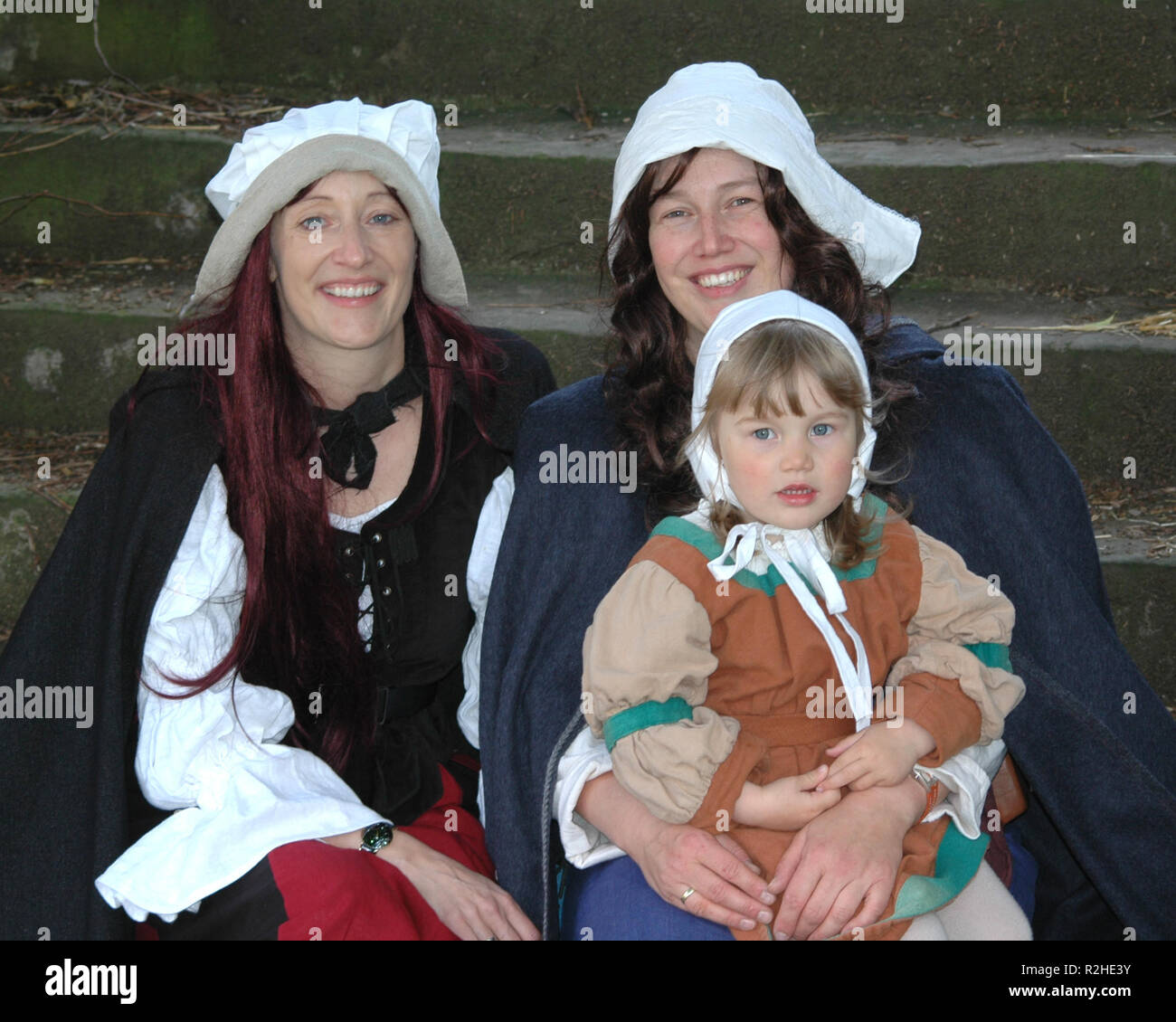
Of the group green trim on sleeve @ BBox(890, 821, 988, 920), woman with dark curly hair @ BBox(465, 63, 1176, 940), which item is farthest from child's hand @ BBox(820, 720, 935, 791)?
woman with dark curly hair @ BBox(465, 63, 1176, 940)

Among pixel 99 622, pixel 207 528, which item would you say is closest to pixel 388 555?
pixel 207 528

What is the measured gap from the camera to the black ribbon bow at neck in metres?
2.37

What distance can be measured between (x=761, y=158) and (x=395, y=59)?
192 centimetres

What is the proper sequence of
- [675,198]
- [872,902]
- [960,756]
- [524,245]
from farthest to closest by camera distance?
[524,245] → [675,198] → [960,756] → [872,902]

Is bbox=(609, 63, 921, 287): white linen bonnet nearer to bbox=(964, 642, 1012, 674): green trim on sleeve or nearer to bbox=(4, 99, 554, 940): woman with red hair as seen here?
bbox=(4, 99, 554, 940): woman with red hair

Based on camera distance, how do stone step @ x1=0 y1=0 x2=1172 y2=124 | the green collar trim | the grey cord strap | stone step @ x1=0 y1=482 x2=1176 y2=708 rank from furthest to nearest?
stone step @ x1=0 y1=0 x2=1172 y2=124 → stone step @ x1=0 y1=482 x2=1176 y2=708 → the grey cord strap → the green collar trim

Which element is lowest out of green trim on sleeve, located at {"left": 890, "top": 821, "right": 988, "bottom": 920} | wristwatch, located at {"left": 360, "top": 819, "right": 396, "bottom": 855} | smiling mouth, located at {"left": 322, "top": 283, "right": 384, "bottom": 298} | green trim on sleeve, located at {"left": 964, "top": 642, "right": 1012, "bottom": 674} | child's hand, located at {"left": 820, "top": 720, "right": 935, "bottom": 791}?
green trim on sleeve, located at {"left": 890, "top": 821, "right": 988, "bottom": 920}

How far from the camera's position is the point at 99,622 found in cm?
218

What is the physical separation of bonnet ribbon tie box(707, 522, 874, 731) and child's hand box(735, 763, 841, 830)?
0.11 metres

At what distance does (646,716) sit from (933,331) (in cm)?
184

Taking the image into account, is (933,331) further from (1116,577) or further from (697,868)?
(697,868)

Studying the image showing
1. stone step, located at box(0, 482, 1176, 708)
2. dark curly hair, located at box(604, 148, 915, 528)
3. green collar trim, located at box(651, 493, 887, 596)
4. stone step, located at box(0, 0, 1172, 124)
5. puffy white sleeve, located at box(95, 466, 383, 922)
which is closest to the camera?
green collar trim, located at box(651, 493, 887, 596)

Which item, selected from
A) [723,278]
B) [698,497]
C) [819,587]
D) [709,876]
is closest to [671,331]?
[723,278]

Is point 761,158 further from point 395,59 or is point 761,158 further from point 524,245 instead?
point 395,59
